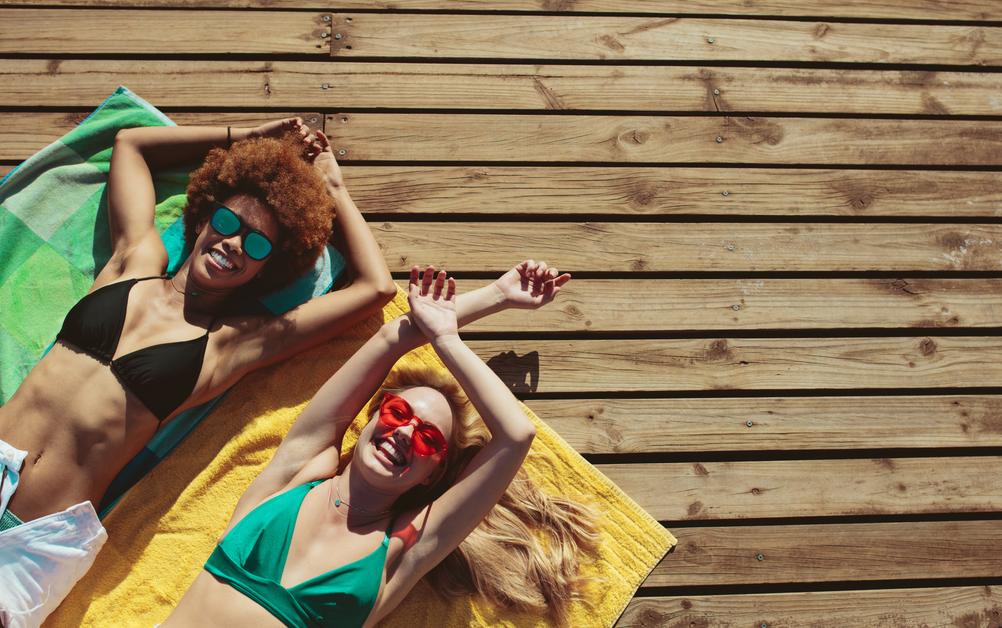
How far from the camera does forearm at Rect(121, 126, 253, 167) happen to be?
8.66 feet

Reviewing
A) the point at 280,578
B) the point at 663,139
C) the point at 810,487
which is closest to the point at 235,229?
the point at 280,578

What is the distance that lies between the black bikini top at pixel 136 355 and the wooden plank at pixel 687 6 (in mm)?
1505

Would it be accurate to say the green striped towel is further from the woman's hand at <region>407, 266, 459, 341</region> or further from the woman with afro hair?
the woman's hand at <region>407, 266, 459, 341</region>

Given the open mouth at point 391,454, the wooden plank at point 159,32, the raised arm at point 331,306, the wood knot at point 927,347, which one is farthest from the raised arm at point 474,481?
the wood knot at point 927,347

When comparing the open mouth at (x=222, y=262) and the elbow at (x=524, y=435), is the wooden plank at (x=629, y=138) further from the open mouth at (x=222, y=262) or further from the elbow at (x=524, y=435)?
the elbow at (x=524, y=435)

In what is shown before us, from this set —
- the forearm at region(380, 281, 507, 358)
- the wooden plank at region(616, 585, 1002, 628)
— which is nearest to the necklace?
the forearm at region(380, 281, 507, 358)

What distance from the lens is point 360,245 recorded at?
8.51 feet

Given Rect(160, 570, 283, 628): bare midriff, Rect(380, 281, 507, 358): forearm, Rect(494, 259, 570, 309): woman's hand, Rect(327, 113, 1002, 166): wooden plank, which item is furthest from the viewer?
Rect(327, 113, 1002, 166): wooden plank

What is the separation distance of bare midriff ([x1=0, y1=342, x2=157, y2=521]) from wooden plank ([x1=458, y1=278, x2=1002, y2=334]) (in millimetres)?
1332

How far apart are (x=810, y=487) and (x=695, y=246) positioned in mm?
1120

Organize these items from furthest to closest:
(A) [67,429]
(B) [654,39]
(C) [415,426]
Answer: (B) [654,39], (A) [67,429], (C) [415,426]

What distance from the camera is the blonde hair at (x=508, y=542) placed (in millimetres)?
2389

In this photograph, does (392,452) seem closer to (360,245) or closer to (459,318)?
(459,318)

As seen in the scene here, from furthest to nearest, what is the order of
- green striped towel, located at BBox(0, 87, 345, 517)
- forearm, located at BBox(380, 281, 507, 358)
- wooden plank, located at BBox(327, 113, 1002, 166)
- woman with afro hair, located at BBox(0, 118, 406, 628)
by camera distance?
wooden plank, located at BBox(327, 113, 1002, 166)
green striped towel, located at BBox(0, 87, 345, 517)
forearm, located at BBox(380, 281, 507, 358)
woman with afro hair, located at BBox(0, 118, 406, 628)
